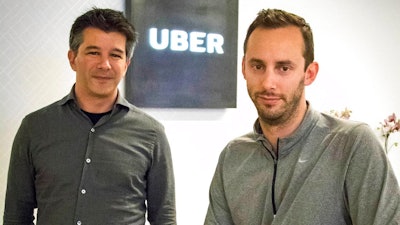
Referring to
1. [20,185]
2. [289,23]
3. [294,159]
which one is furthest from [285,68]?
[20,185]

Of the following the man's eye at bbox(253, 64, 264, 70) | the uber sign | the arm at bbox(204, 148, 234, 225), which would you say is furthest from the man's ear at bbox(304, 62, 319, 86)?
the uber sign

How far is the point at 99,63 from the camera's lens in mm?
1733

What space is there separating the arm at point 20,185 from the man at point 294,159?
2.41 feet

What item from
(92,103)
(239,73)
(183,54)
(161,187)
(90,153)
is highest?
(183,54)

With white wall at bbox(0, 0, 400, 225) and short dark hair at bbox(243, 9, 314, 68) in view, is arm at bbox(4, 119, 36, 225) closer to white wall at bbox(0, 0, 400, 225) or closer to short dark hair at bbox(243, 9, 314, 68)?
white wall at bbox(0, 0, 400, 225)

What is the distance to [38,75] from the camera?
7.29 feet

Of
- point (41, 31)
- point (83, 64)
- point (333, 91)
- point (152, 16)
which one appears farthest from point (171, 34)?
point (333, 91)

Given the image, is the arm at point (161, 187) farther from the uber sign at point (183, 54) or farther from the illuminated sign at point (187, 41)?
the illuminated sign at point (187, 41)

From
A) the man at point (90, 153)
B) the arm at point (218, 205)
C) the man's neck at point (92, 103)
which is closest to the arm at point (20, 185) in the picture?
the man at point (90, 153)

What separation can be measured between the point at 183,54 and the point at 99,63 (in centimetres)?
87

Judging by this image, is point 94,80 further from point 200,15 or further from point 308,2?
point 308,2

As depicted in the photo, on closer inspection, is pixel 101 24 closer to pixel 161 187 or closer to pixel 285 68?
pixel 161 187

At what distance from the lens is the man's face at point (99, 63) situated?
5.70ft

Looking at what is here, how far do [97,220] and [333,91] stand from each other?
201 cm
